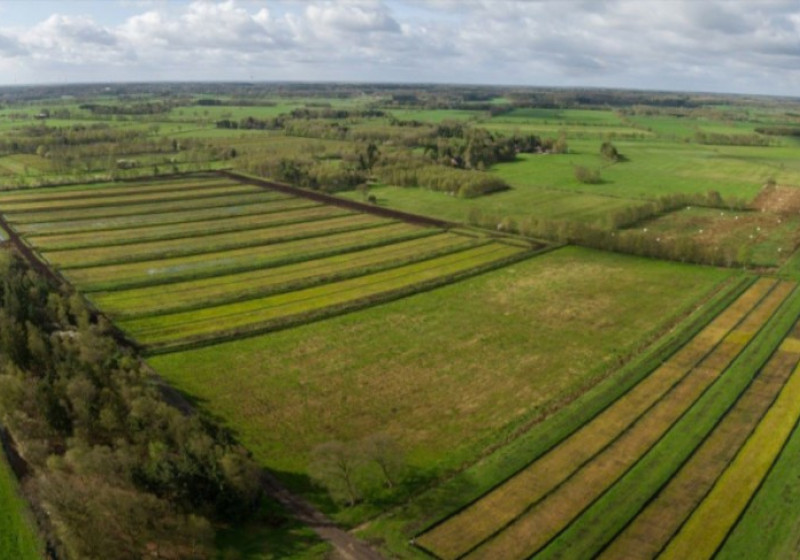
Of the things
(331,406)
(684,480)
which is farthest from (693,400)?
(331,406)

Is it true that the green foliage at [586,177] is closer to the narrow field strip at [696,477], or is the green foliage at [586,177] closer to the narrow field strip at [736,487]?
the narrow field strip at [696,477]

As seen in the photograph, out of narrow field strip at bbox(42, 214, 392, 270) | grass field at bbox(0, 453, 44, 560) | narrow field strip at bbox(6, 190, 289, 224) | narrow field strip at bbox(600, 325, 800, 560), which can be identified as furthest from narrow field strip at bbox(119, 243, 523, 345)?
narrow field strip at bbox(6, 190, 289, 224)

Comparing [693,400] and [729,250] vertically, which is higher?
[729,250]

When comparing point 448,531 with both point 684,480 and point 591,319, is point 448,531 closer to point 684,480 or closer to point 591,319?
point 684,480

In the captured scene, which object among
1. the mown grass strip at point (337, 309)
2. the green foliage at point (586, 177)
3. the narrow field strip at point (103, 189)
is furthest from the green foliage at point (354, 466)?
the green foliage at point (586, 177)

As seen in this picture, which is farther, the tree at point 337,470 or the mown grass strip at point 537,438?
the tree at point 337,470

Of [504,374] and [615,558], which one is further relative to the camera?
[504,374]
